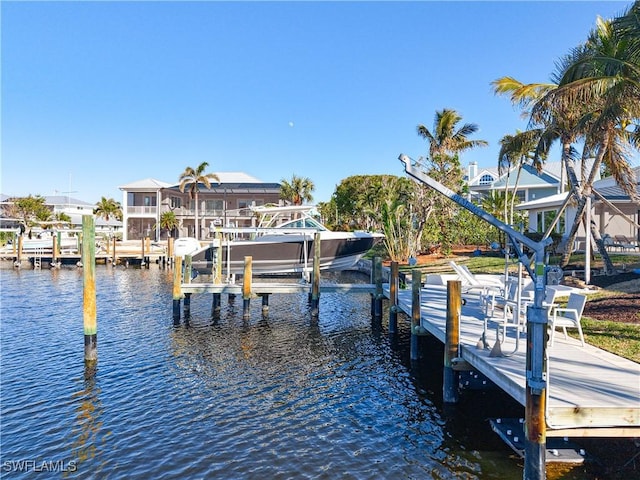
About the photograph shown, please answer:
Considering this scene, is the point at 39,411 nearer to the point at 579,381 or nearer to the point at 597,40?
the point at 579,381

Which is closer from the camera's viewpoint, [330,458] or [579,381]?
[579,381]

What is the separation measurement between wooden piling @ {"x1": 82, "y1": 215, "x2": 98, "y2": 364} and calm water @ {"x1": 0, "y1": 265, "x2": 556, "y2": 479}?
779mm

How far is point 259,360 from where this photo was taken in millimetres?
12688

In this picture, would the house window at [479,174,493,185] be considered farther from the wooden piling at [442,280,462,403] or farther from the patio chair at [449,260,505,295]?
the wooden piling at [442,280,462,403]

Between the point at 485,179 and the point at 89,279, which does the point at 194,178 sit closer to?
the point at 485,179

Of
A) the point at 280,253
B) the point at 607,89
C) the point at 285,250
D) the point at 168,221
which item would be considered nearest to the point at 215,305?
the point at 280,253

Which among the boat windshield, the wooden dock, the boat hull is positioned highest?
the boat windshield

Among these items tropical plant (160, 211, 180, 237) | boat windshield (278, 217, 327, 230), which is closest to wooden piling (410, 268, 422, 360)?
boat windshield (278, 217, 327, 230)

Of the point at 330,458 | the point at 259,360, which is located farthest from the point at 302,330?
the point at 330,458

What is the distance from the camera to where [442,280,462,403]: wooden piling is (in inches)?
353

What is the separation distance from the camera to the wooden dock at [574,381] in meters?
5.75

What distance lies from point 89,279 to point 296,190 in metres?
46.9

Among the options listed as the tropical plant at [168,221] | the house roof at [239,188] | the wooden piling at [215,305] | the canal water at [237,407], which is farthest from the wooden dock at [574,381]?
the house roof at [239,188]

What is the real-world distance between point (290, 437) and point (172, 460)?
191 centimetres
